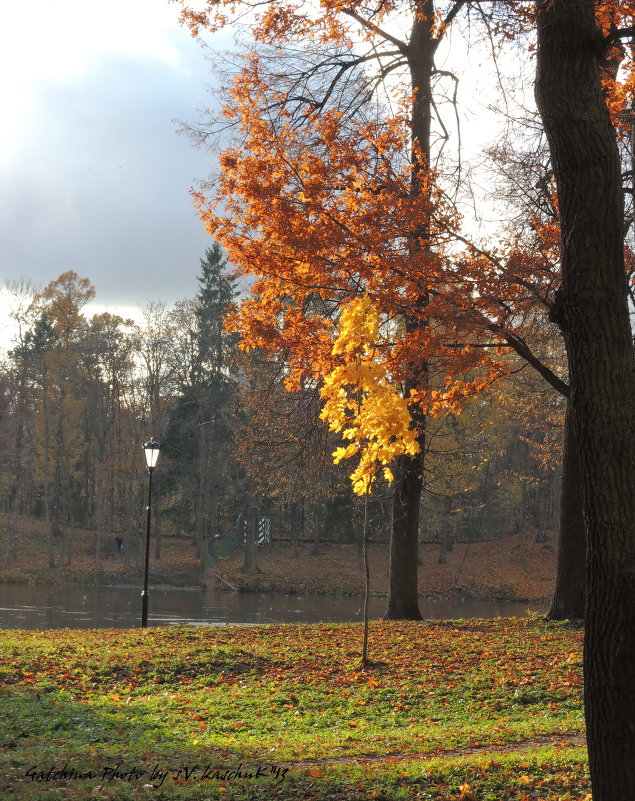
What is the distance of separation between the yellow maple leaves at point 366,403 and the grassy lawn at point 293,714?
8.19 feet

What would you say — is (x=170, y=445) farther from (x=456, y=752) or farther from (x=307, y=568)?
(x=456, y=752)

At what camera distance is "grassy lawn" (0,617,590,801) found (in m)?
5.19

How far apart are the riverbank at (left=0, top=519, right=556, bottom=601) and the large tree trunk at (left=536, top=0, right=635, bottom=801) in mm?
30056

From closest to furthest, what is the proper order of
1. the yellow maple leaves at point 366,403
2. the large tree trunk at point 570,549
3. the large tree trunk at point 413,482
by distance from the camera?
the yellow maple leaves at point 366,403 → the large tree trunk at point 570,549 → the large tree trunk at point 413,482

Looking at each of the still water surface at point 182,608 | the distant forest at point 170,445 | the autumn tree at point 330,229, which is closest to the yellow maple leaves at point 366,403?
the autumn tree at point 330,229

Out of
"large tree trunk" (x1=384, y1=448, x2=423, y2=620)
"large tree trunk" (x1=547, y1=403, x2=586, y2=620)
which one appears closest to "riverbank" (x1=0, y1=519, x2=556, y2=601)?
"large tree trunk" (x1=384, y1=448, x2=423, y2=620)

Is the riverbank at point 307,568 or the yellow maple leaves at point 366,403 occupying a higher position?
the yellow maple leaves at point 366,403

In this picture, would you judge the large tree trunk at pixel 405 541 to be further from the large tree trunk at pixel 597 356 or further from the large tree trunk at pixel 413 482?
the large tree trunk at pixel 597 356

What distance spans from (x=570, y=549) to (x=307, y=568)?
27.1 meters

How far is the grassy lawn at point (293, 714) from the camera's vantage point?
519 centimetres

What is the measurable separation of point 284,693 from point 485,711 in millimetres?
2186

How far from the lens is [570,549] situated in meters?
13.3

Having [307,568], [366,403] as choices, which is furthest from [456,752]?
[307,568]

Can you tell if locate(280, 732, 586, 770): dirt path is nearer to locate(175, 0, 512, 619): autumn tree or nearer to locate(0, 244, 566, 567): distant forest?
locate(175, 0, 512, 619): autumn tree
